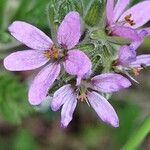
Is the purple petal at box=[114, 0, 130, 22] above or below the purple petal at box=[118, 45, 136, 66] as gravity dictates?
above

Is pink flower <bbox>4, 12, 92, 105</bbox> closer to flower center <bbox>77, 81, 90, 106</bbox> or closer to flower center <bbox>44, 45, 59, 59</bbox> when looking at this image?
flower center <bbox>44, 45, 59, 59</bbox>

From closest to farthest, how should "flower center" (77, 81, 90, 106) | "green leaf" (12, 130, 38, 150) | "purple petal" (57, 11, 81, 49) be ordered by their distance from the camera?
"purple petal" (57, 11, 81, 49) < "flower center" (77, 81, 90, 106) < "green leaf" (12, 130, 38, 150)

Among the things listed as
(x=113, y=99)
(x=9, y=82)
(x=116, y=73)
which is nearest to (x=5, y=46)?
(x=9, y=82)

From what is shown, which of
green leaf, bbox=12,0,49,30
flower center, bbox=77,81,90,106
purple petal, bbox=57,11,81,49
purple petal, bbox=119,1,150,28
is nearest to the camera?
purple petal, bbox=57,11,81,49

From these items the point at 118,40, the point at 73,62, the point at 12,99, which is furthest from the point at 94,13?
the point at 12,99

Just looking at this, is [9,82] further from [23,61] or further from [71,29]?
[71,29]

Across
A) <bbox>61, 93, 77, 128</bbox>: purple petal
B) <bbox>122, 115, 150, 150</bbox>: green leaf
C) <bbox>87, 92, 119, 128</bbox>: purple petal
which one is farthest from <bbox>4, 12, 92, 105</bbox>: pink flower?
<bbox>122, 115, 150, 150</bbox>: green leaf

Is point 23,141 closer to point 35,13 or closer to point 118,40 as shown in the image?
point 35,13

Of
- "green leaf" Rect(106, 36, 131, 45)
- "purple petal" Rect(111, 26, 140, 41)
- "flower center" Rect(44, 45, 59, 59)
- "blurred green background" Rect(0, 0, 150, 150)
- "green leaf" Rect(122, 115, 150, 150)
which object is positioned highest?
"purple petal" Rect(111, 26, 140, 41)
